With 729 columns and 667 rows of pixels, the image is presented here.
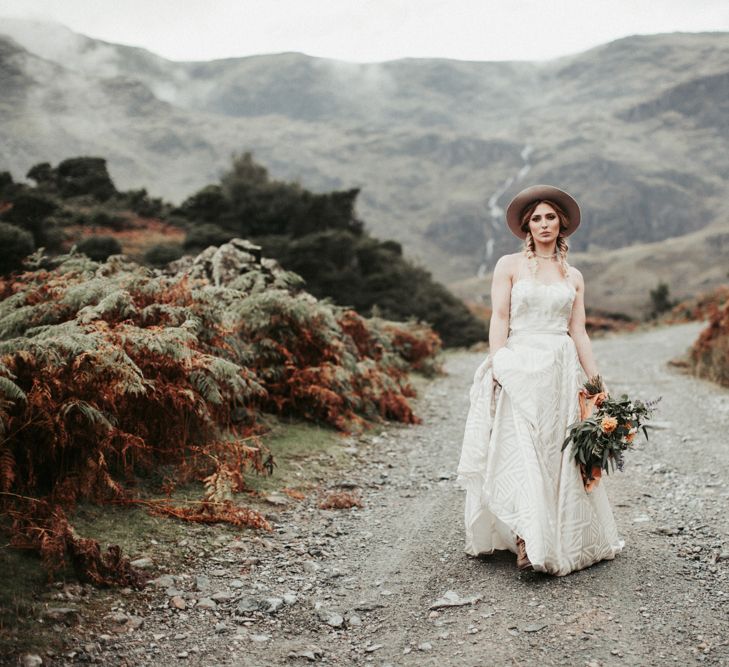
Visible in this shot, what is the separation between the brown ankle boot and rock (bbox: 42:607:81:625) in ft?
9.13

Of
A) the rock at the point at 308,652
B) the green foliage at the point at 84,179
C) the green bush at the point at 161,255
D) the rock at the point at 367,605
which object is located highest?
the green foliage at the point at 84,179

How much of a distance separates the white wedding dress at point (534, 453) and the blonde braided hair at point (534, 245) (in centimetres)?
14

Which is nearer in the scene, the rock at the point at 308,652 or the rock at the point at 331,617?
the rock at the point at 308,652

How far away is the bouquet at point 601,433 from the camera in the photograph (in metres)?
4.43

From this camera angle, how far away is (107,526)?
4855 millimetres

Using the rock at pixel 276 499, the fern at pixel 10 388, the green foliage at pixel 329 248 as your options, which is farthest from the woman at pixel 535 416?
the green foliage at pixel 329 248

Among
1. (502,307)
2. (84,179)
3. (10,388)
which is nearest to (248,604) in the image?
(10,388)

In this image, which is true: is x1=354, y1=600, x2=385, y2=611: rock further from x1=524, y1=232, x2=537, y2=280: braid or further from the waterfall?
the waterfall

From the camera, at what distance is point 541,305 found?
15.9ft

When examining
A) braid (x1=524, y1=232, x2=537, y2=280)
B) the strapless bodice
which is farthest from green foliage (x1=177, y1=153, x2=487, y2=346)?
the strapless bodice

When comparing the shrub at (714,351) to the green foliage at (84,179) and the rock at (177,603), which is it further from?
the green foliage at (84,179)

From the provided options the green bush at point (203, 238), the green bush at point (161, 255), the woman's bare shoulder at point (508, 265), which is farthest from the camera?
the green bush at point (203, 238)

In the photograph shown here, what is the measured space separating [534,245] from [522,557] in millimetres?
2273

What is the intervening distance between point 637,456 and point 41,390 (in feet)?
22.5
